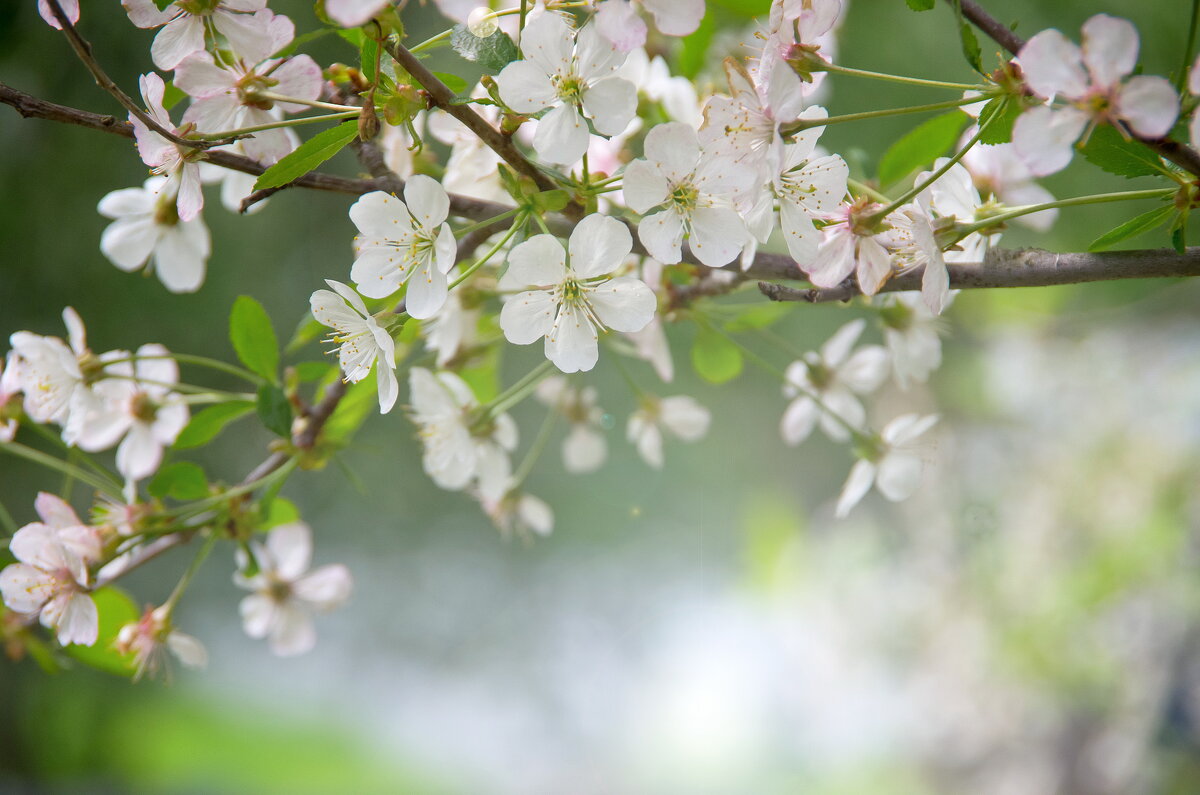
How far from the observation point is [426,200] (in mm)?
240

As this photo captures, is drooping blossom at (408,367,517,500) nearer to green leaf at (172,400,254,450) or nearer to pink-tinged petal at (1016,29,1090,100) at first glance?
green leaf at (172,400,254,450)

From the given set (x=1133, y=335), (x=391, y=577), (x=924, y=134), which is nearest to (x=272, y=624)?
(x=924, y=134)

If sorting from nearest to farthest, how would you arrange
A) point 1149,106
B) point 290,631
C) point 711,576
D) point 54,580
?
point 1149,106 < point 54,580 < point 290,631 < point 711,576

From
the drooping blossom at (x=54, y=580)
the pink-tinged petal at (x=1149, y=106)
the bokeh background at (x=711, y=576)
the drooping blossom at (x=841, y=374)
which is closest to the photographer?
the pink-tinged petal at (x=1149, y=106)

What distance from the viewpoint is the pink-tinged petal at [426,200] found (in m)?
0.24

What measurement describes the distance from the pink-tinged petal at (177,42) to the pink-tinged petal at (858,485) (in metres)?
0.29

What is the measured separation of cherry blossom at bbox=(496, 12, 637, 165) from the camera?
0.23 meters

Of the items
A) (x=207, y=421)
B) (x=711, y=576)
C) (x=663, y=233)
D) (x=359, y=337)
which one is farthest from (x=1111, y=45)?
(x=711, y=576)

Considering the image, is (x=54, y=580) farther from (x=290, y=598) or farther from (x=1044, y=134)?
(x=1044, y=134)

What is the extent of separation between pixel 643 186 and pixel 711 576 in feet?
5.25

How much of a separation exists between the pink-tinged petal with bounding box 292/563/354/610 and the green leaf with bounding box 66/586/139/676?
0.25 feet

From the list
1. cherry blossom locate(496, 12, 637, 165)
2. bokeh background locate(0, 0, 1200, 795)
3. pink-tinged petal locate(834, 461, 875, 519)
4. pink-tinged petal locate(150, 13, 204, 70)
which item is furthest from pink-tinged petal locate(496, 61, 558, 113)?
bokeh background locate(0, 0, 1200, 795)

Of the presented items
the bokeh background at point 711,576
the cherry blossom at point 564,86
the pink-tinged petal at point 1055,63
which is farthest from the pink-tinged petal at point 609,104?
the bokeh background at point 711,576

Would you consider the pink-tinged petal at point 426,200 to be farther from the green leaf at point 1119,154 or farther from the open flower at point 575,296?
the green leaf at point 1119,154
